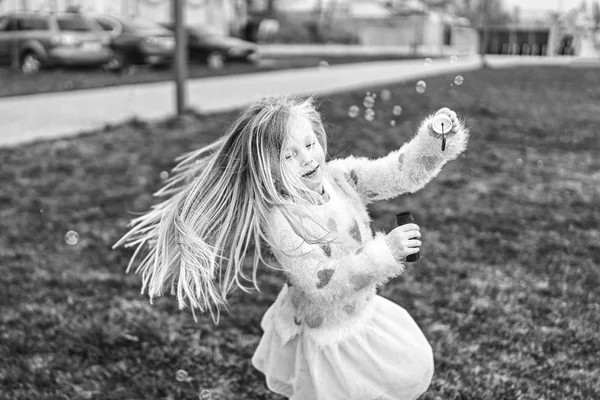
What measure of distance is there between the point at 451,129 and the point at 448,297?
1.65m

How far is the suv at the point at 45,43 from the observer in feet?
45.7

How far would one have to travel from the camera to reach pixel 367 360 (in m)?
2.00

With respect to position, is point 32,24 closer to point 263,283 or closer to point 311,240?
point 263,283

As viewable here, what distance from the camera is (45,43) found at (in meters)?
14.1

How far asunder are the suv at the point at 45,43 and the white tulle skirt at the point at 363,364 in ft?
42.5

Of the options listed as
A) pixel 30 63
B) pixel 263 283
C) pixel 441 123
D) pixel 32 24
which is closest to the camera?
pixel 441 123

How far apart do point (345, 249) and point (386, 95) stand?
7463mm

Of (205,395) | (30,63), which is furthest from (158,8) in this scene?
(205,395)

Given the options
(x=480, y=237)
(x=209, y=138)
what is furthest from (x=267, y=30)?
(x=480, y=237)

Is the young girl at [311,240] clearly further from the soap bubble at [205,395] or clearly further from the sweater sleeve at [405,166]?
the soap bubble at [205,395]

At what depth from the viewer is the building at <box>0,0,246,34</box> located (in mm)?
22516

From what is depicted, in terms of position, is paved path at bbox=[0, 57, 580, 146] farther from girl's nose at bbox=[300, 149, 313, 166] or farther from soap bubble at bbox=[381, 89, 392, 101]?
girl's nose at bbox=[300, 149, 313, 166]

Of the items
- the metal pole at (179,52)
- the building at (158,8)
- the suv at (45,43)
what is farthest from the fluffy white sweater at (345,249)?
the building at (158,8)

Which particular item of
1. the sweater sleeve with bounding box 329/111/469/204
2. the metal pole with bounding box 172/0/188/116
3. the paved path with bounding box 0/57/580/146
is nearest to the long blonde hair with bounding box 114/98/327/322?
the sweater sleeve with bounding box 329/111/469/204
